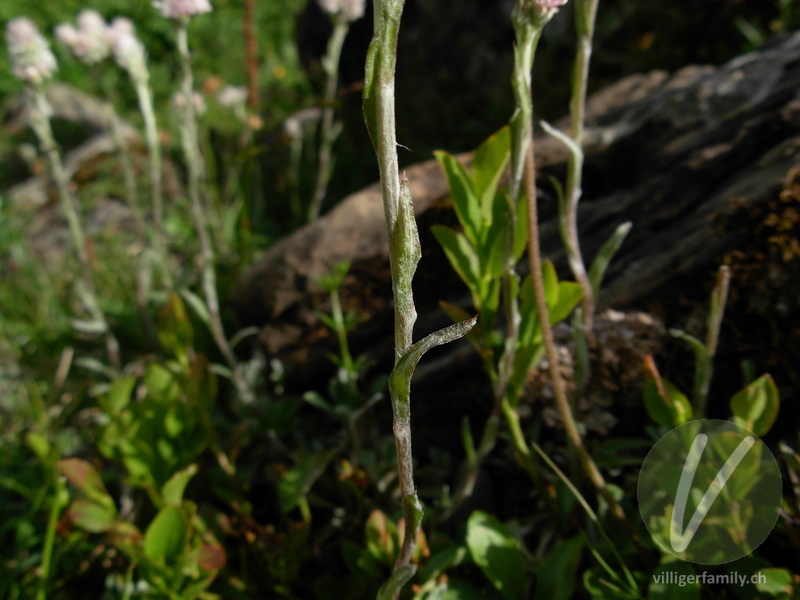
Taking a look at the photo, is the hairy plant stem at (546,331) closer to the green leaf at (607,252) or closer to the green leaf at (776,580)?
the green leaf at (607,252)

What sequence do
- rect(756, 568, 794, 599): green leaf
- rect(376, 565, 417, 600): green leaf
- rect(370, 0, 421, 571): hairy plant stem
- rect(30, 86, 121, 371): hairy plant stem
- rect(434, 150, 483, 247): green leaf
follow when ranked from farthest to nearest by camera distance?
rect(30, 86, 121, 371): hairy plant stem < rect(434, 150, 483, 247): green leaf < rect(756, 568, 794, 599): green leaf < rect(376, 565, 417, 600): green leaf < rect(370, 0, 421, 571): hairy plant stem

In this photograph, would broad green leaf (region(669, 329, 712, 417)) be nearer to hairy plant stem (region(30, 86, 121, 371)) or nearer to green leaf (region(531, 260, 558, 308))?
green leaf (region(531, 260, 558, 308))

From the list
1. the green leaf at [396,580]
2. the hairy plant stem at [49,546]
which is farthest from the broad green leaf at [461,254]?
the hairy plant stem at [49,546]

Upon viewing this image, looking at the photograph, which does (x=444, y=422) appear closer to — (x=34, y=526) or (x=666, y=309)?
(x=666, y=309)

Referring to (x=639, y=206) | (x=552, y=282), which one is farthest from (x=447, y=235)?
(x=639, y=206)

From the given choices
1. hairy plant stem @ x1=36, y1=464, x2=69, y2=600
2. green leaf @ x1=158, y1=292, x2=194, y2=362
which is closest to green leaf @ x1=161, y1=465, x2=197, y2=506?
hairy plant stem @ x1=36, y1=464, x2=69, y2=600

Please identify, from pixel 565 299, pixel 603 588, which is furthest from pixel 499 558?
pixel 565 299
